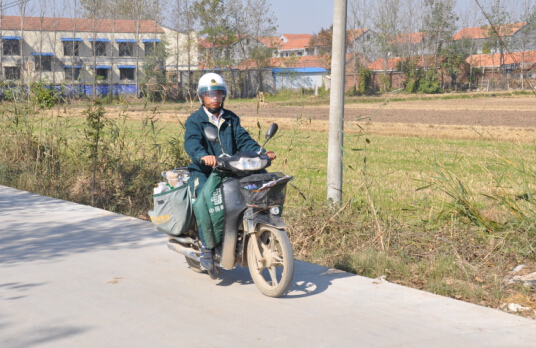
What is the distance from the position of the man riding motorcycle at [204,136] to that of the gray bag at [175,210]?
4.1 inches

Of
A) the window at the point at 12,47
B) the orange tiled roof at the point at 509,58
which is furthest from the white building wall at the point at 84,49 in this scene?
the orange tiled roof at the point at 509,58

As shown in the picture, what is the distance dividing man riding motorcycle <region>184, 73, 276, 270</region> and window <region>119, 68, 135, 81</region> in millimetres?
65435

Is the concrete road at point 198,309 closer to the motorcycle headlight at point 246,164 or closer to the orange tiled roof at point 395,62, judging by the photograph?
the motorcycle headlight at point 246,164

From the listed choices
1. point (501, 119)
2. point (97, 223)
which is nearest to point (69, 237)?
point (97, 223)

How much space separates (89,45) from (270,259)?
68.1 meters

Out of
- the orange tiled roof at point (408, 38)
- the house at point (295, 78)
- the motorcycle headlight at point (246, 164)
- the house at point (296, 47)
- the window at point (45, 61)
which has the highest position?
the house at point (296, 47)

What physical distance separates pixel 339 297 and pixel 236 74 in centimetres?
6051

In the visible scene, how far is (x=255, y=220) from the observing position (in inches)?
198

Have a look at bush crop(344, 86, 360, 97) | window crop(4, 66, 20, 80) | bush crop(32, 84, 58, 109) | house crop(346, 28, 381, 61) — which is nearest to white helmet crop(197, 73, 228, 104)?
bush crop(32, 84, 58, 109)

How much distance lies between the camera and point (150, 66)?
62.9 meters

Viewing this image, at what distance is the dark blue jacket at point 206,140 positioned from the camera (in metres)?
5.46

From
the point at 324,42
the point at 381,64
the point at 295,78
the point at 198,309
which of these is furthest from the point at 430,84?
the point at 198,309

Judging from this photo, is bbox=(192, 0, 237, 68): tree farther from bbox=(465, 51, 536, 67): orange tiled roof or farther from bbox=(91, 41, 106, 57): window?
bbox=(465, 51, 536, 67): orange tiled roof

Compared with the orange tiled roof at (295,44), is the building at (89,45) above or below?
below
